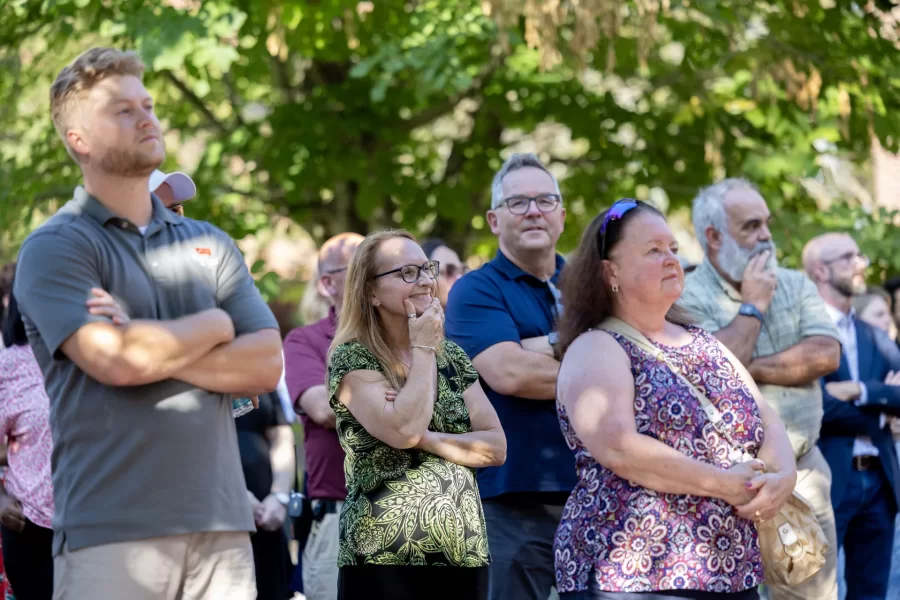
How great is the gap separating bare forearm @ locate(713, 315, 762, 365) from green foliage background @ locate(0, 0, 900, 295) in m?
2.99

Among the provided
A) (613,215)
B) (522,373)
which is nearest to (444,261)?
(522,373)

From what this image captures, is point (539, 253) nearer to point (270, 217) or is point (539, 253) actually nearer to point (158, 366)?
point (158, 366)

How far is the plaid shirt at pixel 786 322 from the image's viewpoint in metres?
5.24

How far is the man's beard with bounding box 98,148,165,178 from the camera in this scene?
322 centimetres

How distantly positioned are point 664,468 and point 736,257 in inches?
78.5

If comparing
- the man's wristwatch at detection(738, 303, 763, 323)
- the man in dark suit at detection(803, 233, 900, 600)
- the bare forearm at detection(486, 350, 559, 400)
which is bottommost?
the man in dark suit at detection(803, 233, 900, 600)

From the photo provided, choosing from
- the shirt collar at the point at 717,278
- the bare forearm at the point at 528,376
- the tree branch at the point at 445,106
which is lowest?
the bare forearm at the point at 528,376

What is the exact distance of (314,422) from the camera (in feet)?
19.1

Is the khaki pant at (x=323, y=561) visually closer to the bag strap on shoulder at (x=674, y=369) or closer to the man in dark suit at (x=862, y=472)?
the bag strap on shoulder at (x=674, y=369)

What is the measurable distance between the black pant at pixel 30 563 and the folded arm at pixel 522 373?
7.22 feet

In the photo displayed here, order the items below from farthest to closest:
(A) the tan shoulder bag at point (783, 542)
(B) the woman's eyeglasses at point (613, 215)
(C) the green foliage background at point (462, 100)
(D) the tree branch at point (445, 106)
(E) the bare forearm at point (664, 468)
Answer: (D) the tree branch at point (445, 106) < (C) the green foliage background at point (462, 100) < (B) the woman's eyeglasses at point (613, 215) < (A) the tan shoulder bag at point (783, 542) < (E) the bare forearm at point (664, 468)

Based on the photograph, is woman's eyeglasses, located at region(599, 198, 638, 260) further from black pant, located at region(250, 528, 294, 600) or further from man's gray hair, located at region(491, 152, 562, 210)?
black pant, located at region(250, 528, 294, 600)

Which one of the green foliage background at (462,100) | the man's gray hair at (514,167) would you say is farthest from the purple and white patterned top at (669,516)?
the green foliage background at (462,100)

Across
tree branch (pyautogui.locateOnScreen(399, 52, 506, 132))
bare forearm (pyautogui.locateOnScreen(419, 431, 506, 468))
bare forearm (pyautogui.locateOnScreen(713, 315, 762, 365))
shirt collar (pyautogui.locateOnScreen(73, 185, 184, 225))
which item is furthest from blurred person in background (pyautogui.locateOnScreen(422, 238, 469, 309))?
tree branch (pyautogui.locateOnScreen(399, 52, 506, 132))
